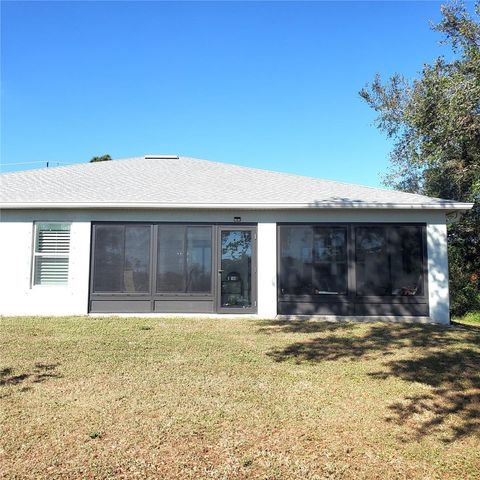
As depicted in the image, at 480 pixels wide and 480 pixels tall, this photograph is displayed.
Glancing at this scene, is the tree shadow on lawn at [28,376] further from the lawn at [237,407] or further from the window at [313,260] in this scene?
the window at [313,260]

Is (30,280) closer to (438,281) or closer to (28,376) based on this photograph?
(28,376)

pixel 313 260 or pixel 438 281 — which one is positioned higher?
pixel 313 260

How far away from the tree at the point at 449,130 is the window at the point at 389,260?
3.07m

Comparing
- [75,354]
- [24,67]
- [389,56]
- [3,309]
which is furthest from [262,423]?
[389,56]

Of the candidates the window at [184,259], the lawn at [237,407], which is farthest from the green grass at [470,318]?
the window at [184,259]

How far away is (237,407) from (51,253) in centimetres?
804

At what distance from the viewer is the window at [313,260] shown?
10492 mm

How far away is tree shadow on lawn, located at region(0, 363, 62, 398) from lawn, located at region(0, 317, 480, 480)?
3cm

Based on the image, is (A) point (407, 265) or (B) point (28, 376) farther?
(A) point (407, 265)

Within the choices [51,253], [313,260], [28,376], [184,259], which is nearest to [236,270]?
[184,259]

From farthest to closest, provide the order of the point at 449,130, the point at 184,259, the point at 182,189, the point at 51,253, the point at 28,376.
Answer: the point at 449,130 → the point at 182,189 → the point at 51,253 → the point at 184,259 → the point at 28,376

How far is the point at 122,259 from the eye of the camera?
34.9ft

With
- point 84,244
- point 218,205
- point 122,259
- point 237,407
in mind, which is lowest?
point 237,407

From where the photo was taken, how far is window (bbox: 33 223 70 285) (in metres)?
10.8
